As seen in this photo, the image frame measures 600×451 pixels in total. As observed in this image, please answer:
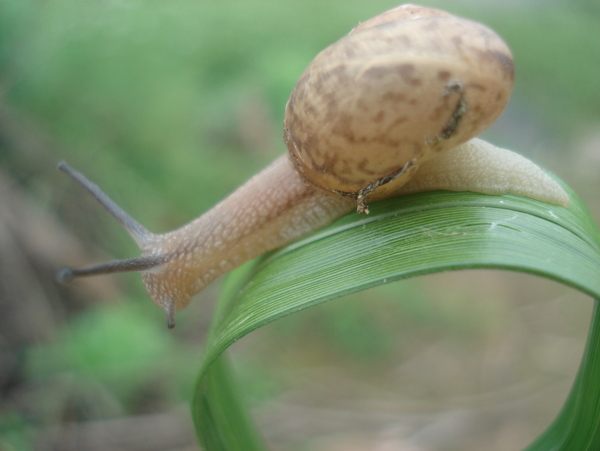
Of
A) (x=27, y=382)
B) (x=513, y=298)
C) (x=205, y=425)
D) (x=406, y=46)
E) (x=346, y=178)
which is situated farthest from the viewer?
(x=513, y=298)

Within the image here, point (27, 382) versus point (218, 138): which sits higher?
point (218, 138)

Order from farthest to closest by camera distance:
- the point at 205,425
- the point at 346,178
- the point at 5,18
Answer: the point at 5,18 → the point at 205,425 → the point at 346,178

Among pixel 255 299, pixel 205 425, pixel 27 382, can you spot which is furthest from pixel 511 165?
pixel 27 382

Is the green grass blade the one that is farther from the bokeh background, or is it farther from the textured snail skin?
the bokeh background

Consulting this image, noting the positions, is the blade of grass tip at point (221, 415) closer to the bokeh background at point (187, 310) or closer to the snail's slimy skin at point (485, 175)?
the snail's slimy skin at point (485, 175)

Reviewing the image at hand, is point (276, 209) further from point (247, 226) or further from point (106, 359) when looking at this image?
point (106, 359)

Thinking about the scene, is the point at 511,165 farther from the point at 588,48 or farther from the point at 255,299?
the point at 588,48

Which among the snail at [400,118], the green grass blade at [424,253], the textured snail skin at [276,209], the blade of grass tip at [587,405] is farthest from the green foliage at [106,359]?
the blade of grass tip at [587,405]
